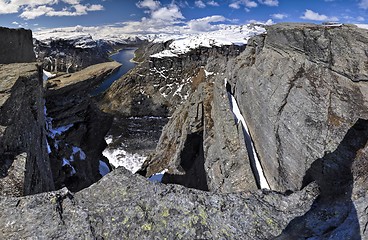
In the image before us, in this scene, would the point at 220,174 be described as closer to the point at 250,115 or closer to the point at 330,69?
the point at 250,115

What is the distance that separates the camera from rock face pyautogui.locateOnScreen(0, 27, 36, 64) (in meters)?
20.4

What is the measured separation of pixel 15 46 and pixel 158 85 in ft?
288

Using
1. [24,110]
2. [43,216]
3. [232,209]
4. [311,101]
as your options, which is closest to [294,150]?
[311,101]

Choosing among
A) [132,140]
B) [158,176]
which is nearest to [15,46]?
[158,176]

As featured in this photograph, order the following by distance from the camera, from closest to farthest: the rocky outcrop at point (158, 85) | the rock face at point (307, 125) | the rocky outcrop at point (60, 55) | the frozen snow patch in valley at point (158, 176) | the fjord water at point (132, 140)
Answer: the rock face at point (307, 125)
the frozen snow patch in valley at point (158, 176)
the fjord water at point (132, 140)
the rocky outcrop at point (158, 85)
the rocky outcrop at point (60, 55)

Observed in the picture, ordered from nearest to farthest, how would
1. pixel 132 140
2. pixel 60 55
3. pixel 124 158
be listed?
1. pixel 124 158
2. pixel 132 140
3. pixel 60 55

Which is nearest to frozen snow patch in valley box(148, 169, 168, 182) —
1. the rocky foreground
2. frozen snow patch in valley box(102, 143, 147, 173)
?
the rocky foreground

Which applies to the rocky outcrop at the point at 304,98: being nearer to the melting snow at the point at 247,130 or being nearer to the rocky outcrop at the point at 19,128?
the melting snow at the point at 247,130

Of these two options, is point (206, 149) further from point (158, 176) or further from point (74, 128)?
point (74, 128)

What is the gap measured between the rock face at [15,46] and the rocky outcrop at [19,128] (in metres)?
5.57

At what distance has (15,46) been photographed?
71.9ft

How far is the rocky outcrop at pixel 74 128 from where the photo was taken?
22781 mm

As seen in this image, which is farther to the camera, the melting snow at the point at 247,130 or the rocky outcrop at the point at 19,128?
the melting snow at the point at 247,130

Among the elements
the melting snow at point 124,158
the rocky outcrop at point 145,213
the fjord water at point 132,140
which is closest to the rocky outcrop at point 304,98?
the rocky outcrop at point 145,213
